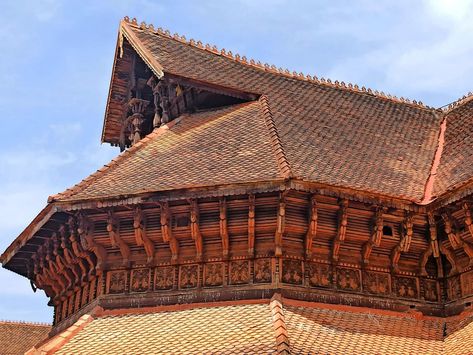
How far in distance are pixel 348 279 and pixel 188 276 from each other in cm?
263

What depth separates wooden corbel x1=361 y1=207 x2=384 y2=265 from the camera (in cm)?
1186

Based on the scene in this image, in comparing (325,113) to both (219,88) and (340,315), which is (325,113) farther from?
(340,315)

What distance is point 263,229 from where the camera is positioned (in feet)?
38.3

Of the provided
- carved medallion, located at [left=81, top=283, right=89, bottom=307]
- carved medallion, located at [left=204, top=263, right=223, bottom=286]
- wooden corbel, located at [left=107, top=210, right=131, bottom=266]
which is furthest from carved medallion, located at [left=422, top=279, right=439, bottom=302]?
carved medallion, located at [left=81, top=283, right=89, bottom=307]

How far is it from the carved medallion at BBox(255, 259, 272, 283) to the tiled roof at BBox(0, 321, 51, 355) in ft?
83.8

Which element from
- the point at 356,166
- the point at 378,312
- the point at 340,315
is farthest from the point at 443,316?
the point at 356,166

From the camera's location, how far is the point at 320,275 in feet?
39.0

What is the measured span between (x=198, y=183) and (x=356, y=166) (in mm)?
3305

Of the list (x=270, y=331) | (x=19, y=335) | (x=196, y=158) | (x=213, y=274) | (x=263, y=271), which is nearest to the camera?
(x=270, y=331)

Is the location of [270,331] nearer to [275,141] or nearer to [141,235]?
[141,235]

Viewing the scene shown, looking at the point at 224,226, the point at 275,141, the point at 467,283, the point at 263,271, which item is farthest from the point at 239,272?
the point at 467,283

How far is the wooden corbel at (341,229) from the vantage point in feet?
38.2

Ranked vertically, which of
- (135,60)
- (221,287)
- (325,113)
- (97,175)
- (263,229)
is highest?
(135,60)

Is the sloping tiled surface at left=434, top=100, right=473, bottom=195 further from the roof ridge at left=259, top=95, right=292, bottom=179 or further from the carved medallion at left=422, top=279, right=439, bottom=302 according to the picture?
the roof ridge at left=259, top=95, right=292, bottom=179
